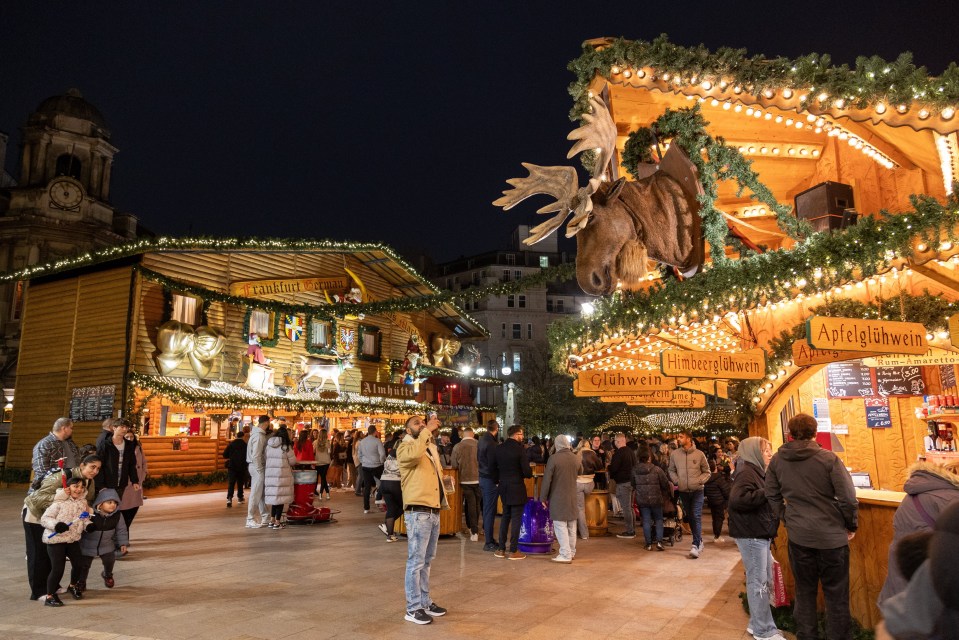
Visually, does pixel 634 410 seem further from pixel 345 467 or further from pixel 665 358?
pixel 665 358

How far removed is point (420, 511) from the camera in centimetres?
577

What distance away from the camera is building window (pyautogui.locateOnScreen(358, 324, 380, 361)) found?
25.1 metres

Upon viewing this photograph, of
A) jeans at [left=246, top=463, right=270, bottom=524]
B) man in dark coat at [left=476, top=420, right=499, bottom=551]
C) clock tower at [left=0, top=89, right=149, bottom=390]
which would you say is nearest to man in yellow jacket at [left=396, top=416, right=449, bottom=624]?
man in dark coat at [left=476, top=420, right=499, bottom=551]

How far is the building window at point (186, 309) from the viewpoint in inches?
714

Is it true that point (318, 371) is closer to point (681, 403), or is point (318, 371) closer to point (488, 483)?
point (681, 403)

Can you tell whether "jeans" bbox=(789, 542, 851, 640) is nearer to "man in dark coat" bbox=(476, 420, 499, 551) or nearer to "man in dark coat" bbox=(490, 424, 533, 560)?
"man in dark coat" bbox=(490, 424, 533, 560)

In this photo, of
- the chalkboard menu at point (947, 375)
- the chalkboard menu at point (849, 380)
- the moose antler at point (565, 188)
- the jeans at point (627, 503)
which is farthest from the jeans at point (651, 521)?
the chalkboard menu at point (947, 375)

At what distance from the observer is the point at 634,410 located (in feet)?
138

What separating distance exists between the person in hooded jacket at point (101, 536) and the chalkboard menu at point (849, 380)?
11043 millimetres

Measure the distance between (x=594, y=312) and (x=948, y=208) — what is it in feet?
13.3

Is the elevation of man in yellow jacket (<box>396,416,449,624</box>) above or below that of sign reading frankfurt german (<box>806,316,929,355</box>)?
below

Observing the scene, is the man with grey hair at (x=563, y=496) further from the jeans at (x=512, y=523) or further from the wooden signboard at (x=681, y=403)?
the wooden signboard at (x=681, y=403)

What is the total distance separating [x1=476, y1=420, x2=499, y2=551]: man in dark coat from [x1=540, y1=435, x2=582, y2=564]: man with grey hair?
41.8 inches

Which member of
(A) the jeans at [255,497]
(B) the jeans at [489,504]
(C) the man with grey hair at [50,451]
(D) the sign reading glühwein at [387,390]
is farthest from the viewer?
(D) the sign reading glühwein at [387,390]
